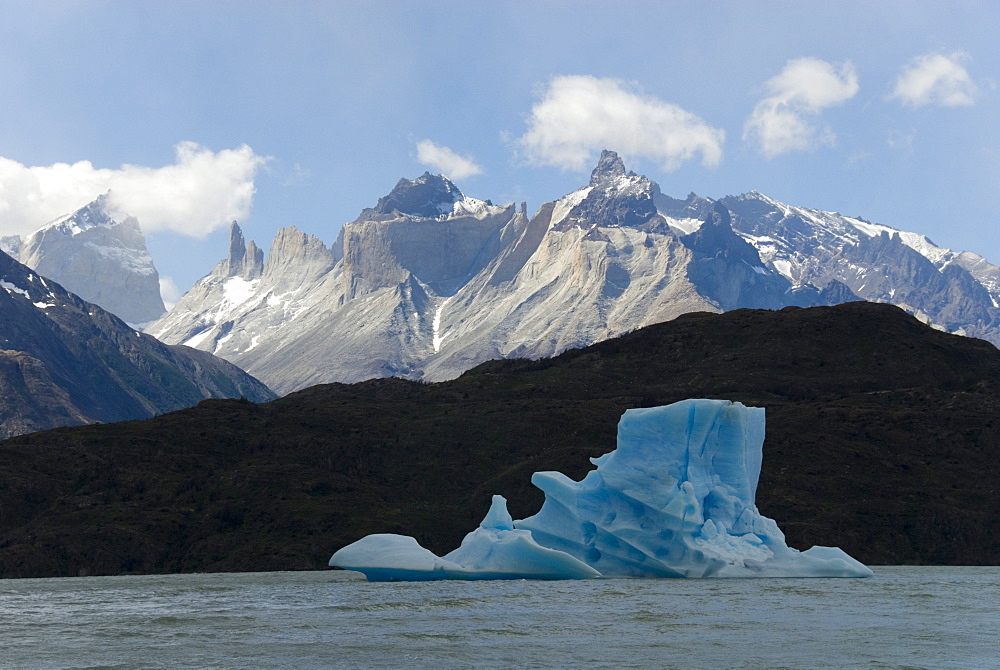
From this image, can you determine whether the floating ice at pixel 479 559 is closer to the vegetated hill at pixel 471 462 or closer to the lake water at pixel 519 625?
the lake water at pixel 519 625

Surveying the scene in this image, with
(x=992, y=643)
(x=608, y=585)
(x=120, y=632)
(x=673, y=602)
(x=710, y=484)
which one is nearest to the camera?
(x=992, y=643)

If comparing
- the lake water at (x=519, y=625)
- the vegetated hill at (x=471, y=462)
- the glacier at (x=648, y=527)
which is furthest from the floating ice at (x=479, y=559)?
the vegetated hill at (x=471, y=462)

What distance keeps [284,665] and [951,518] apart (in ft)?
228

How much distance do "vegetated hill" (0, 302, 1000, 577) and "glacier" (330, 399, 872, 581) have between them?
87.1ft

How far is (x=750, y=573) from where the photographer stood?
59500 millimetres

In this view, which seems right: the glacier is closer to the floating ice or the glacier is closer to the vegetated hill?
the floating ice

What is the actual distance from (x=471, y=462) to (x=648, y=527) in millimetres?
49997

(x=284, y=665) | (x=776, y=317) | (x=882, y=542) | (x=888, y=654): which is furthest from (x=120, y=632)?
(x=776, y=317)

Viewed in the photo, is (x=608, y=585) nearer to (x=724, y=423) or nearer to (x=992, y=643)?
(x=724, y=423)

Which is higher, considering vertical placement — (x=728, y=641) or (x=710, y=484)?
(x=710, y=484)

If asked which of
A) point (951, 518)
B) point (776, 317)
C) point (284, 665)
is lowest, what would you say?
point (284, 665)

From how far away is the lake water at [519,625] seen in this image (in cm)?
3453

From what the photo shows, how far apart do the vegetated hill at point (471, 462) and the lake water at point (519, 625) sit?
26.8m

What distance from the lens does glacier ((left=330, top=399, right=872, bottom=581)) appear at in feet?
188
